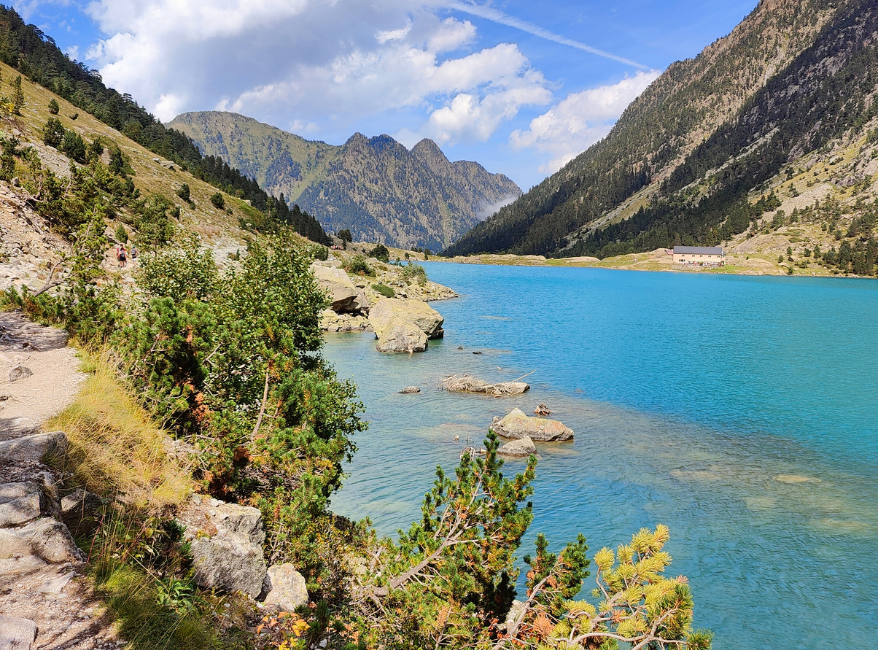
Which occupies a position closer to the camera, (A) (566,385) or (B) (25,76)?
(A) (566,385)

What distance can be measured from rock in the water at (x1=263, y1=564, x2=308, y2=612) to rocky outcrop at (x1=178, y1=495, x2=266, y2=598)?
43 centimetres

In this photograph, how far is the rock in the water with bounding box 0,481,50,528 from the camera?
5.87 metres

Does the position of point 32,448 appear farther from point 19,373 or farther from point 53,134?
point 53,134

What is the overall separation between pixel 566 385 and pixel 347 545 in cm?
3220

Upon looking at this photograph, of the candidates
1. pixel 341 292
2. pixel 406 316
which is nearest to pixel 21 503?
pixel 406 316

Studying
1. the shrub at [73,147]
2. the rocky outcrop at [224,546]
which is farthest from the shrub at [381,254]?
the rocky outcrop at [224,546]

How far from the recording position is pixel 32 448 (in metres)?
7.38

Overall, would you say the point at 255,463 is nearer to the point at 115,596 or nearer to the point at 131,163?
the point at 115,596

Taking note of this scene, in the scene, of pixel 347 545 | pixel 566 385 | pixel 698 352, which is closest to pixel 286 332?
pixel 347 545

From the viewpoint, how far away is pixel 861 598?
16.3 meters

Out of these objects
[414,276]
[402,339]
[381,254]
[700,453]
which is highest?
[381,254]

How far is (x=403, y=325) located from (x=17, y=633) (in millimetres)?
51769

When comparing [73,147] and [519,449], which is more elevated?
[73,147]

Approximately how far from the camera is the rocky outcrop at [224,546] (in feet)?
26.9
